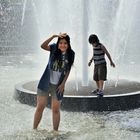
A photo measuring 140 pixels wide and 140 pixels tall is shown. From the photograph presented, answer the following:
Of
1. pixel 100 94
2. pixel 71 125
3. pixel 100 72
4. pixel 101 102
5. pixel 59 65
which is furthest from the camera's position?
pixel 100 72

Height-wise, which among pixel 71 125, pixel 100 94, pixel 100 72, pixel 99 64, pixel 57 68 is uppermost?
pixel 57 68

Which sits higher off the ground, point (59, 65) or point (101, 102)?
point (59, 65)

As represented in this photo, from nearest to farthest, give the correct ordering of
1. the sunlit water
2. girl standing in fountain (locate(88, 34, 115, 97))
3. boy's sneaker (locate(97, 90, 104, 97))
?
the sunlit water → boy's sneaker (locate(97, 90, 104, 97)) → girl standing in fountain (locate(88, 34, 115, 97))

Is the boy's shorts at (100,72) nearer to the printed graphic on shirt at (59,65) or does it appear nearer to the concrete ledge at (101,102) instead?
the concrete ledge at (101,102)

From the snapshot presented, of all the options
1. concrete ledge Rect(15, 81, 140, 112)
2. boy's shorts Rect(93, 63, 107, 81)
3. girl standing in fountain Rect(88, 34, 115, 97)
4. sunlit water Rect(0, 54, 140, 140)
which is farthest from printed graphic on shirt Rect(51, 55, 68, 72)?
boy's shorts Rect(93, 63, 107, 81)

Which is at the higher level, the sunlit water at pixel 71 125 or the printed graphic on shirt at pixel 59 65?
the printed graphic on shirt at pixel 59 65

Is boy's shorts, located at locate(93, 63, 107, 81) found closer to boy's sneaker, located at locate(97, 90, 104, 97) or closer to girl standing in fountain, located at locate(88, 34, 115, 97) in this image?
girl standing in fountain, located at locate(88, 34, 115, 97)

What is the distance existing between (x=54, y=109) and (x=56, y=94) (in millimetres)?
246

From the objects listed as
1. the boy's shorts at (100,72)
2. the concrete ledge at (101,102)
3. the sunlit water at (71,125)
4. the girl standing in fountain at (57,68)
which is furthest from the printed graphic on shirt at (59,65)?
the boy's shorts at (100,72)

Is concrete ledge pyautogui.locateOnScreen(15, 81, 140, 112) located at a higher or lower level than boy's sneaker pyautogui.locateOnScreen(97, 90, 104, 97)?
lower

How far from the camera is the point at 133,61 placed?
19.8 meters

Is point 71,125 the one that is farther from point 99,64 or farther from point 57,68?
point 99,64

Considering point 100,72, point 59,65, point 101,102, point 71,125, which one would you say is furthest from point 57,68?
point 100,72

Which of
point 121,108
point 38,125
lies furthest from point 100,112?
point 38,125
